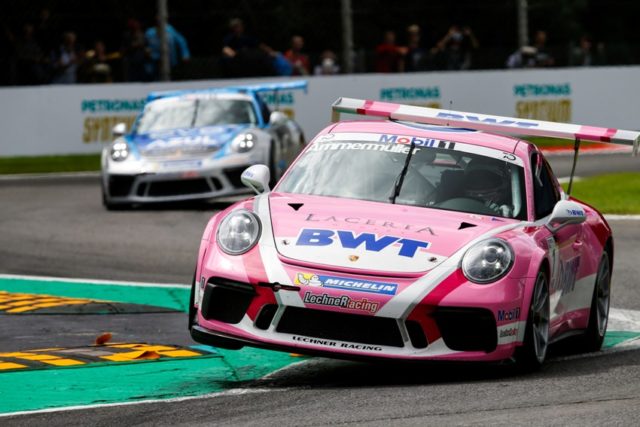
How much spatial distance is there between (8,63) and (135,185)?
8513mm

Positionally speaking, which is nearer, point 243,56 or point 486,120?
point 486,120

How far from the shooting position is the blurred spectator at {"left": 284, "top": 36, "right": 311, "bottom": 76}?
2700 cm

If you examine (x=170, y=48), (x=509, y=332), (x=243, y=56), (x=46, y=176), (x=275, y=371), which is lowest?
(x=46, y=176)

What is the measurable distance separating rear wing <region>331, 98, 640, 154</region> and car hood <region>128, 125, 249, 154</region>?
26.2 feet

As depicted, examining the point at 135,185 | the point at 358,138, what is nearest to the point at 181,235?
the point at 135,185

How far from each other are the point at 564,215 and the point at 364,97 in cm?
1878

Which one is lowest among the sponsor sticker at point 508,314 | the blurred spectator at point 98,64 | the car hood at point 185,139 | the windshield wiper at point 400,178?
the blurred spectator at point 98,64

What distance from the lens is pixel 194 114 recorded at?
1833 centimetres

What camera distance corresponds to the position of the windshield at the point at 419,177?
28.0 feet

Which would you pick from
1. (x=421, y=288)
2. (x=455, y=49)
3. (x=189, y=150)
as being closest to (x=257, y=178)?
(x=421, y=288)

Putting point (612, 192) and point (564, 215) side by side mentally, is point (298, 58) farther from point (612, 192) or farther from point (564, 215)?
point (564, 215)

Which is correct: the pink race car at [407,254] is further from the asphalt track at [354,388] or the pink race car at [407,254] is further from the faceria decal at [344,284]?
the asphalt track at [354,388]

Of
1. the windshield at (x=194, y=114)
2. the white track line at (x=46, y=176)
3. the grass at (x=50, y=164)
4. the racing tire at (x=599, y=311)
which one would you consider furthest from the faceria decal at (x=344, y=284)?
the grass at (x=50, y=164)

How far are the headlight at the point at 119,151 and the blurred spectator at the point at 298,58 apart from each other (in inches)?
377
